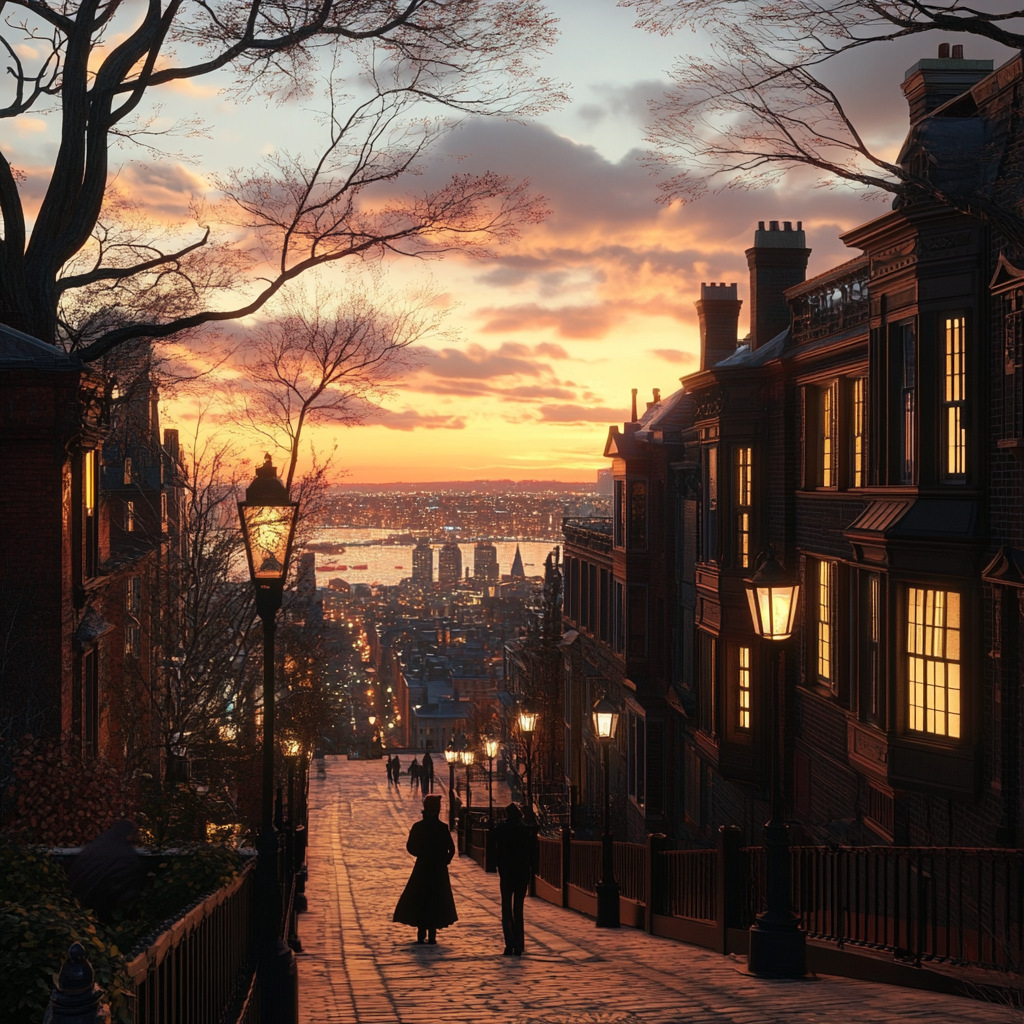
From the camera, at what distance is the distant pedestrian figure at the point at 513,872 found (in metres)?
13.0

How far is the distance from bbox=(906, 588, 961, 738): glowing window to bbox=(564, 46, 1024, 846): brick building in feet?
0.09

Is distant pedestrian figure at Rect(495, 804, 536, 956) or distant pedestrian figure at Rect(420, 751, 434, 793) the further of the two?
distant pedestrian figure at Rect(420, 751, 434, 793)

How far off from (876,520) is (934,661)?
199 centimetres

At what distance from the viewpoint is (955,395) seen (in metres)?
14.1

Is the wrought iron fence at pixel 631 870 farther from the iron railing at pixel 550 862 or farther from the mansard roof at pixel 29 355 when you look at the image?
the mansard roof at pixel 29 355

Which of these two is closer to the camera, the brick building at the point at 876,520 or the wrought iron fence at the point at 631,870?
the brick building at the point at 876,520

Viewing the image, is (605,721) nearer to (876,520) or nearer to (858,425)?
(876,520)

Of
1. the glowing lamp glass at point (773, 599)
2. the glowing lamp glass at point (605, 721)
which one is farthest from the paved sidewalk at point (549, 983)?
the glowing lamp glass at point (773, 599)

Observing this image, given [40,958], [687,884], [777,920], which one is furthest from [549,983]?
[40,958]

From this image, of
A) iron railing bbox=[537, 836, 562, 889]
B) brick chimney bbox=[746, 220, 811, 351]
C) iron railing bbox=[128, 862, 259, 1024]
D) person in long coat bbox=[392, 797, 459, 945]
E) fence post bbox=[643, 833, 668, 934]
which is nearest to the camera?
iron railing bbox=[128, 862, 259, 1024]

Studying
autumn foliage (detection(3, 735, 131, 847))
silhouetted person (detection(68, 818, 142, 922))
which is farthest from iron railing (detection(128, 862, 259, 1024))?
autumn foliage (detection(3, 735, 131, 847))

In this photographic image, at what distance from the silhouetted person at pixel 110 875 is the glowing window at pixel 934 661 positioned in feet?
31.1

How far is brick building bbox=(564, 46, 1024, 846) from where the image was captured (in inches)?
526

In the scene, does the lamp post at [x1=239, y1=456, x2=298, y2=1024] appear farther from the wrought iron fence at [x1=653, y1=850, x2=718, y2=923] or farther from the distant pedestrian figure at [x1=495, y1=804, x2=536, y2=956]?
the wrought iron fence at [x1=653, y1=850, x2=718, y2=923]
